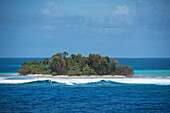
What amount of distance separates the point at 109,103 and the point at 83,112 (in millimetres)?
5344

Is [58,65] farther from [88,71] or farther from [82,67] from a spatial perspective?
[88,71]

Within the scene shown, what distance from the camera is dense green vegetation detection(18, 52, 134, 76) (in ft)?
199

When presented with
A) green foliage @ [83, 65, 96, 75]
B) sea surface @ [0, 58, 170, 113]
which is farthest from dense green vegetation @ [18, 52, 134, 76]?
sea surface @ [0, 58, 170, 113]

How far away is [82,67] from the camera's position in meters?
62.2

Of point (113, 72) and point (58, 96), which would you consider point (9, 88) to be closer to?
point (58, 96)

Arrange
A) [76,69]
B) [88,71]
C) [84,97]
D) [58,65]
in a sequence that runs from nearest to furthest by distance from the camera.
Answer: [84,97]
[58,65]
[88,71]
[76,69]

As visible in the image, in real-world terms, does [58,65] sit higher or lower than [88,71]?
higher

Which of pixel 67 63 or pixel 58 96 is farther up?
pixel 67 63

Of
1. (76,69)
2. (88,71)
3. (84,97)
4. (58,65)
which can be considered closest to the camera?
(84,97)

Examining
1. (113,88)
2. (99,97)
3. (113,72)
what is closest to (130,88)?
(113,88)

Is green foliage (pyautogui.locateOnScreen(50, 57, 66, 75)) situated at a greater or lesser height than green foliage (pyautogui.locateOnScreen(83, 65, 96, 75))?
greater

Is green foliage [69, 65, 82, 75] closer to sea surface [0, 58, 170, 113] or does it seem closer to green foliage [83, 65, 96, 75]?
green foliage [83, 65, 96, 75]

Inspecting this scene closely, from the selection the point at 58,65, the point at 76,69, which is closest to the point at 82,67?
the point at 76,69

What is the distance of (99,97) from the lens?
3638 cm
